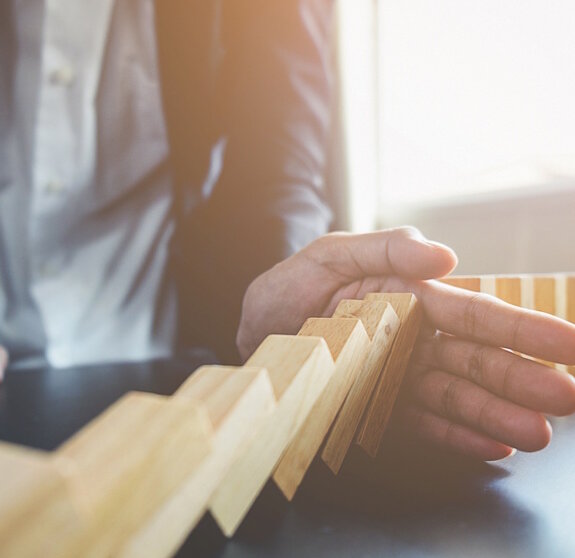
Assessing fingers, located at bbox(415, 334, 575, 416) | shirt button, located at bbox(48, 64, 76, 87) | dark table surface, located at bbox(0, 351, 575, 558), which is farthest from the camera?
shirt button, located at bbox(48, 64, 76, 87)

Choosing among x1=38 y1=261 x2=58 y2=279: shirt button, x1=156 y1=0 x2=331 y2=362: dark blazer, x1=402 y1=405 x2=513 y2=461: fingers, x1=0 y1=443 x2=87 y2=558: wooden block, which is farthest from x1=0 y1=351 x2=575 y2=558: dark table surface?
x1=156 y1=0 x2=331 y2=362: dark blazer

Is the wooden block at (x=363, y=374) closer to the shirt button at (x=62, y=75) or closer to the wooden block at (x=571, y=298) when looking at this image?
the wooden block at (x=571, y=298)

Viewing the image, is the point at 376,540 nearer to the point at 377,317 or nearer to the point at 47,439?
the point at 377,317

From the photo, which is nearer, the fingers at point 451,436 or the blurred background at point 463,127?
the fingers at point 451,436

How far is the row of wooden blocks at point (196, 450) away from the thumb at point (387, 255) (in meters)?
0.11

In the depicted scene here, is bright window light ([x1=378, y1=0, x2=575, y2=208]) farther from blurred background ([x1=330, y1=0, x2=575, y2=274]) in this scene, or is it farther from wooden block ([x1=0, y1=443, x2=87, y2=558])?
wooden block ([x1=0, y1=443, x2=87, y2=558])

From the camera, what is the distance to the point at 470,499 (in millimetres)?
295

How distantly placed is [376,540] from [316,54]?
3.88ft

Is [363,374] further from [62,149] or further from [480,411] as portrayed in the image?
[62,149]

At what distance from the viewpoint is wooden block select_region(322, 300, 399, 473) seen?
33 cm

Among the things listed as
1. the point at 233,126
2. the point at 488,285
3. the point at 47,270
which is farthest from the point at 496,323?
the point at 233,126

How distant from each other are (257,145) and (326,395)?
3.26 feet

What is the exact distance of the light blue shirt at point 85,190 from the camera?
3.18 ft

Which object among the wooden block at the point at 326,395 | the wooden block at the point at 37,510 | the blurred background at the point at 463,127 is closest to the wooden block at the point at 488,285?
the wooden block at the point at 326,395
